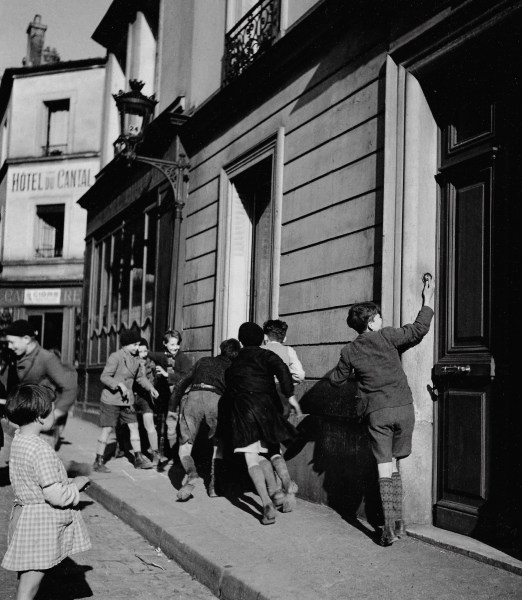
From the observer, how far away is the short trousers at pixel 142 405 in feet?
31.4

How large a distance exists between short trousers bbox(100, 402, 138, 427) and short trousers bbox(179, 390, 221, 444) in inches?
80.1

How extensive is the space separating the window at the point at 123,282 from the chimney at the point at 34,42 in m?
15.6

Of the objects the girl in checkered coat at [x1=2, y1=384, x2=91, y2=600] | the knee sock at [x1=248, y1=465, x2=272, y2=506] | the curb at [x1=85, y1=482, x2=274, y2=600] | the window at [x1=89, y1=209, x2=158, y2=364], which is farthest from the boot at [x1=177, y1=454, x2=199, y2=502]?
the window at [x1=89, y1=209, x2=158, y2=364]

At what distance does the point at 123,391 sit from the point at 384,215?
13.6 feet

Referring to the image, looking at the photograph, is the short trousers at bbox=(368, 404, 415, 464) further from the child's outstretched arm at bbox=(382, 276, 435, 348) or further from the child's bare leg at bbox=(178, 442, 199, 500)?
the child's bare leg at bbox=(178, 442, 199, 500)

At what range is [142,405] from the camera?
9578mm

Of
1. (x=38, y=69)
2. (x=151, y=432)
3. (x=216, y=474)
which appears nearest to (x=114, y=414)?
(x=151, y=432)

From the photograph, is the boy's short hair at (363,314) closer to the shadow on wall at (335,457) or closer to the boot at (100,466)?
the shadow on wall at (335,457)

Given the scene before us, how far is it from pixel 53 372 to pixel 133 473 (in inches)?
121

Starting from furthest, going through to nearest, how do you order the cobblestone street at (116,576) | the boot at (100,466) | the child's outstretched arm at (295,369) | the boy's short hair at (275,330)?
the boot at (100,466) → the boy's short hair at (275,330) → the child's outstretched arm at (295,369) → the cobblestone street at (116,576)

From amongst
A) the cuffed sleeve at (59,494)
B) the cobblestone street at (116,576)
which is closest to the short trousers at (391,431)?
the cobblestone street at (116,576)

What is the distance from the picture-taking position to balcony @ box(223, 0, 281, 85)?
9.14 meters

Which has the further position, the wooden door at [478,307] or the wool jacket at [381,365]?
the wool jacket at [381,365]

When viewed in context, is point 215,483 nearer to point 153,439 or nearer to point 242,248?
point 153,439
